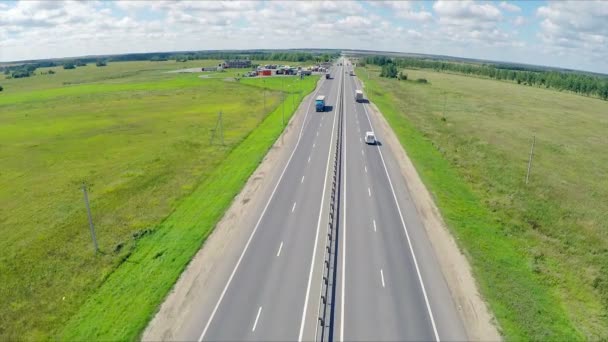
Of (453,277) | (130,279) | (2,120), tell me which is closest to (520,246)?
(453,277)

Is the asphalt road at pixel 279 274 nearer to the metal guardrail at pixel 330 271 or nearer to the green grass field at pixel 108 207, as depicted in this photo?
the metal guardrail at pixel 330 271

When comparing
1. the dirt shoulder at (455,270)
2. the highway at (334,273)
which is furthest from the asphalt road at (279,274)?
the dirt shoulder at (455,270)

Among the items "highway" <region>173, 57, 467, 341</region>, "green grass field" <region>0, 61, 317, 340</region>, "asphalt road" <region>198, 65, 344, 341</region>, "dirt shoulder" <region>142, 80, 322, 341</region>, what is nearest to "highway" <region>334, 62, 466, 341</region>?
"highway" <region>173, 57, 467, 341</region>

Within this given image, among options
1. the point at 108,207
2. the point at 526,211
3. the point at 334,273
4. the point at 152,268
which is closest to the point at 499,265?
the point at 334,273

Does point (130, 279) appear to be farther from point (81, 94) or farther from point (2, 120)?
point (81, 94)

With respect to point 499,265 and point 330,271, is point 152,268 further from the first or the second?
point 499,265

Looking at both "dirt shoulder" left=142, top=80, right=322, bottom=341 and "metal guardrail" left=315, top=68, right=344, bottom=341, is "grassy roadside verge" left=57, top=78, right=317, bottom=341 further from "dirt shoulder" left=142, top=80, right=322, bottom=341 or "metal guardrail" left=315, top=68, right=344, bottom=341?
"metal guardrail" left=315, top=68, right=344, bottom=341

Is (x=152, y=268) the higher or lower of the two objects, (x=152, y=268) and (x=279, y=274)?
the lower
